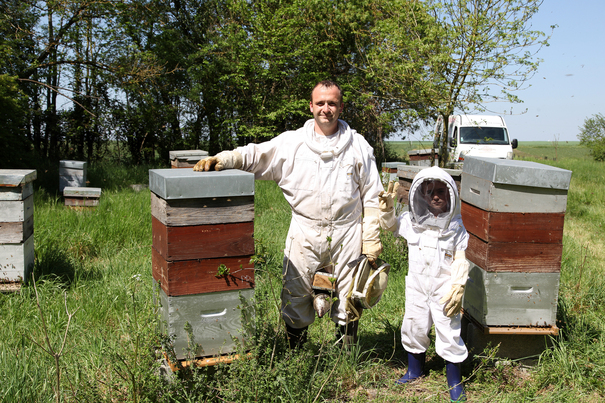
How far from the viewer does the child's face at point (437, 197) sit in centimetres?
297

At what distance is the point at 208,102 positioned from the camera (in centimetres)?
1648

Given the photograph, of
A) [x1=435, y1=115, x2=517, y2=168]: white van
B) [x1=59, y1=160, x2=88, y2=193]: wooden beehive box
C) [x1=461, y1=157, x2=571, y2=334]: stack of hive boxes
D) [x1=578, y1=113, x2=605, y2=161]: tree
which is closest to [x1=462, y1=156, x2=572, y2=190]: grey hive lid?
[x1=461, y1=157, x2=571, y2=334]: stack of hive boxes

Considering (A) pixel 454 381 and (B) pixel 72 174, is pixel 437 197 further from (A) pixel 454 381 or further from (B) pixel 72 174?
(B) pixel 72 174

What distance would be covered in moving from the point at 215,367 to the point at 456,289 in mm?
1499

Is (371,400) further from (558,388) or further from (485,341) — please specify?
(558,388)

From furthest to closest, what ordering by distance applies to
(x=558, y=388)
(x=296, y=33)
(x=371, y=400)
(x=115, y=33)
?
(x=296, y=33)
(x=115, y=33)
(x=558, y=388)
(x=371, y=400)

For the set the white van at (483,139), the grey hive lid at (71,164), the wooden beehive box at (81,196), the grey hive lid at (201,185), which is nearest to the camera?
the grey hive lid at (201,185)

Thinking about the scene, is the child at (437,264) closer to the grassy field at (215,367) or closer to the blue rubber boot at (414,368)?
the blue rubber boot at (414,368)

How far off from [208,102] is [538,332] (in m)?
14.9

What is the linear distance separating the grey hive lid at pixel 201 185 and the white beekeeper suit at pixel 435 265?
41.3 inches

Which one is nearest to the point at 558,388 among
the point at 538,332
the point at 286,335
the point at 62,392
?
the point at 538,332

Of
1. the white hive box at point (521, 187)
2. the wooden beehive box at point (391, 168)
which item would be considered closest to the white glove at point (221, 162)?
the white hive box at point (521, 187)

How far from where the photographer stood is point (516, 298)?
321 centimetres

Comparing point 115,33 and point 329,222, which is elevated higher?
point 115,33
